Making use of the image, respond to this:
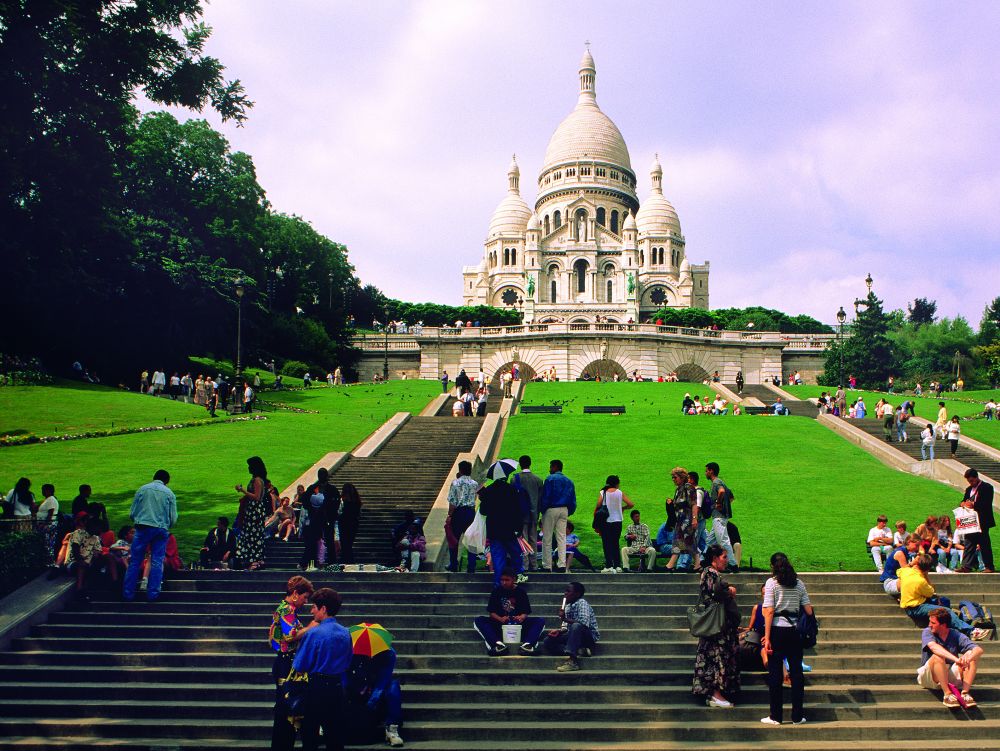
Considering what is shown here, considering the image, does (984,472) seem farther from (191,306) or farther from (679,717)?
(191,306)

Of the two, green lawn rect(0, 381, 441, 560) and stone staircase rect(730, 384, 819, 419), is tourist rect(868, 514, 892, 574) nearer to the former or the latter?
green lawn rect(0, 381, 441, 560)

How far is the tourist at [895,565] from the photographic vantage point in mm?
10508

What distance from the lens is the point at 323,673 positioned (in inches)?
250

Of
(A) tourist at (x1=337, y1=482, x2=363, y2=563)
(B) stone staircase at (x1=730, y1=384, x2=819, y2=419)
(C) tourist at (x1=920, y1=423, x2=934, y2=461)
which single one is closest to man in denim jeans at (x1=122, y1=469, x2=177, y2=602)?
(A) tourist at (x1=337, y1=482, x2=363, y2=563)

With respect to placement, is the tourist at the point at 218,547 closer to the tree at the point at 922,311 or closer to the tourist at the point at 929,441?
the tourist at the point at 929,441

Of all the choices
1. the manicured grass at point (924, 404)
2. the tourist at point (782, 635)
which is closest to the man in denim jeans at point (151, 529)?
the tourist at point (782, 635)

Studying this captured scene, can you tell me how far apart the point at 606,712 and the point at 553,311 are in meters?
79.5

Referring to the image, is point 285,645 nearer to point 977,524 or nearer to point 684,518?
point 684,518

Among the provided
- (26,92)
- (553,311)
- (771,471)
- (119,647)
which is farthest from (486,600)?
(553,311)

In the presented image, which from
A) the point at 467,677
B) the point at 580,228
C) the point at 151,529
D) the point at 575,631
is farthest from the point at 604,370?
the point at 580,228

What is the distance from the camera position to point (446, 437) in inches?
913

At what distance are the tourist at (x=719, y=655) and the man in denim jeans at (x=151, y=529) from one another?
5.92 meters

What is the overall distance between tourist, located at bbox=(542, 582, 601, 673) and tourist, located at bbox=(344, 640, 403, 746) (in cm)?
213

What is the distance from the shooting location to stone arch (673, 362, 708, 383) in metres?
51.7
